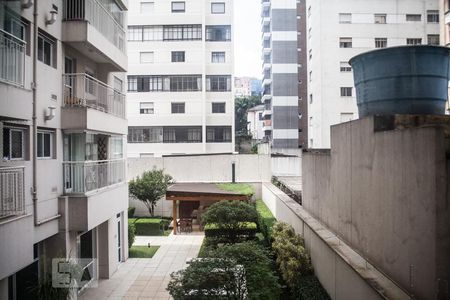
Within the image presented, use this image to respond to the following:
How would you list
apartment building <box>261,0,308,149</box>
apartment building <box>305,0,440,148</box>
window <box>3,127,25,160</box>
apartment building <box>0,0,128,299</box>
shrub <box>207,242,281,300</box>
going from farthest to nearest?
apartment building <box>261,0,308,149</box> < apartment building <box>305,0,440,148</box> < shrub <box>207,242,281,300</box> < window <box>3,127,25,160</box> < apartment building <box>0,0,128,299</box>

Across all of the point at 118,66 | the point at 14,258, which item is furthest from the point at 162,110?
the point at 14,258

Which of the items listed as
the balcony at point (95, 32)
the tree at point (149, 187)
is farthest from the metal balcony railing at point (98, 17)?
the tree at point (149, 187)

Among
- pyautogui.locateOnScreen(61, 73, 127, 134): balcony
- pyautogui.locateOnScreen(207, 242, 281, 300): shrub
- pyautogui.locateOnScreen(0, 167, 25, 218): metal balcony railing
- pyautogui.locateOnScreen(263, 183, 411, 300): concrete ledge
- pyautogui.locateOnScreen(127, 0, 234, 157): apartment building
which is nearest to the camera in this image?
pyautogui.locateOnScreen(263, 183, 411, 300): concrete ledge

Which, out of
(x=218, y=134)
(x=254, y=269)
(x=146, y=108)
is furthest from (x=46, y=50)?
(x=218, y=134)

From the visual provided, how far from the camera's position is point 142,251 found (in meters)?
16.2

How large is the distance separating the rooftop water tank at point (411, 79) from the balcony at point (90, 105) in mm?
6906

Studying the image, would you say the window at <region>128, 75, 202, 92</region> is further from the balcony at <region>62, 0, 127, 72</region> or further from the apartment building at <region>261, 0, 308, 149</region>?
the balcony at <region>62, 0, 127, 72</region>

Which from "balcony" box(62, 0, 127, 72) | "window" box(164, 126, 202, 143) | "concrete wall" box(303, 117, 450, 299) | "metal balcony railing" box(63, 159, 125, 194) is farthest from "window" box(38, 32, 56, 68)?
"window" box(164, 126, 202, 143)

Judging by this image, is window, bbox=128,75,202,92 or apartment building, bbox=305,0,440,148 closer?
apartment building, bbox=305,0,440,148

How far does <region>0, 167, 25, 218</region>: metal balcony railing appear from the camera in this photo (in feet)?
22.4

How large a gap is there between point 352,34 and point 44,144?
27320mm

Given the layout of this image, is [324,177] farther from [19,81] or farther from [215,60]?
[215,60]

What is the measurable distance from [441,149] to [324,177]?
576 centimetres

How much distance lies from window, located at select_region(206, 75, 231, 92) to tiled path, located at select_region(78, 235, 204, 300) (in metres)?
17.1
